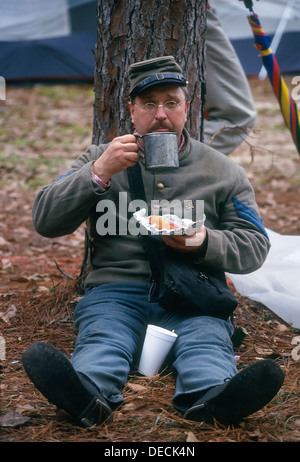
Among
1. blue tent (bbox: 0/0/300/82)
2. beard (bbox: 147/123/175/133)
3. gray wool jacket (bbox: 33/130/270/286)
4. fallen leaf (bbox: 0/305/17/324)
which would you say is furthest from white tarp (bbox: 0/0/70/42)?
beard (bbox: 147/123/175/133)

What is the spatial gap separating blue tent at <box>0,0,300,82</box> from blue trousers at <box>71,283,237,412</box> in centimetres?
587

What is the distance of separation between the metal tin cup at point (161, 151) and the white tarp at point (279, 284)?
143cm

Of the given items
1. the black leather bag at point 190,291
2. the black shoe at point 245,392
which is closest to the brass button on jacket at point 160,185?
the black leather bag at point 190,291

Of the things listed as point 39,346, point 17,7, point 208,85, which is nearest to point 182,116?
point 39,346

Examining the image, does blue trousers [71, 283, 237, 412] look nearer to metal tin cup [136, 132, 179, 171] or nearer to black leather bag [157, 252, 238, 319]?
black leather bag [157, 252, 238, 319]

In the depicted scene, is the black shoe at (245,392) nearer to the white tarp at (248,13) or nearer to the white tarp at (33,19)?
the white tarp at (248,13)

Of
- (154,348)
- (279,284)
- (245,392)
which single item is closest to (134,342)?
(154,348)

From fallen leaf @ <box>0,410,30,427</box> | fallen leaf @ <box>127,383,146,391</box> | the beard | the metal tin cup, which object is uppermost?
the beard

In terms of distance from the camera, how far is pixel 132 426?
2299 millimetres

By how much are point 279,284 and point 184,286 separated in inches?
46.8

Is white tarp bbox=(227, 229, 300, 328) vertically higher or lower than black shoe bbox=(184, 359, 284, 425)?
higher

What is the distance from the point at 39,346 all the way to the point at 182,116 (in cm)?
147

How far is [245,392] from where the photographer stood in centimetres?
215

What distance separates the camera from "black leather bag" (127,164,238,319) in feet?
9.00
